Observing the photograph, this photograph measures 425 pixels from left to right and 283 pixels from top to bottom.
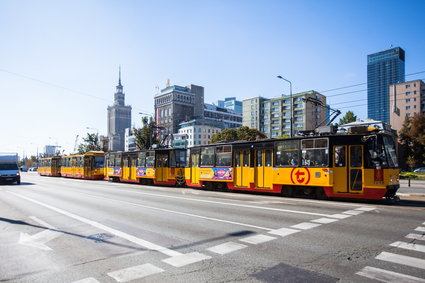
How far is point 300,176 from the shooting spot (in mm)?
14367

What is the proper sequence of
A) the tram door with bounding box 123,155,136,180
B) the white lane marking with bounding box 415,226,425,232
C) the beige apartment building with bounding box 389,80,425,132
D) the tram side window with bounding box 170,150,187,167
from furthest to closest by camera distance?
the beige apartment building with bounding box 389,80,425,132
the tram door with bounding box 123,155,136,180
the tram side window with bounding box 170,150,187,167
the white lane marking with bounding box 415,226,425,232

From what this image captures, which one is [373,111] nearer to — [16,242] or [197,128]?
[197,128]

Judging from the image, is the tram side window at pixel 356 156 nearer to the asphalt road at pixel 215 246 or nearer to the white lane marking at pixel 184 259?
the asphalt road at pixel 215 246

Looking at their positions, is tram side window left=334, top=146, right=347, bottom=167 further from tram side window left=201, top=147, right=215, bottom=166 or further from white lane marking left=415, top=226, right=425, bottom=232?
tram side window left=201, top=147, right=215, bottom=166

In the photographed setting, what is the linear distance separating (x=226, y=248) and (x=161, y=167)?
1916cm

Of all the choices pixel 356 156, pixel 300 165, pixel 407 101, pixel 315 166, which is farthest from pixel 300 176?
pixel 407 101

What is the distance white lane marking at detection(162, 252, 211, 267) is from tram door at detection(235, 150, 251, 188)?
11.9m

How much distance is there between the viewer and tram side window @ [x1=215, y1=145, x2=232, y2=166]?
18.4m

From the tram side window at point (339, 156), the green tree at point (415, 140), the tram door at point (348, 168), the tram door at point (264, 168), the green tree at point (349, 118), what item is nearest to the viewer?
the tram door at point (348, 168)

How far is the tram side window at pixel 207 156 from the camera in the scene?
19712 mm

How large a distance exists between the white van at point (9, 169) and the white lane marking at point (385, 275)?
2962 centimetres

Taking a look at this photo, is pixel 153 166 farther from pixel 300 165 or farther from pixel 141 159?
pixel 300 165

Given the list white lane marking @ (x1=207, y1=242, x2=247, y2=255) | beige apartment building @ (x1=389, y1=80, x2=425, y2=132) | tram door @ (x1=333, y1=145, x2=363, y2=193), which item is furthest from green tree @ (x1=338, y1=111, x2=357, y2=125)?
white lane marking @ (x1=207, y1=242, x2=247, y2=255)

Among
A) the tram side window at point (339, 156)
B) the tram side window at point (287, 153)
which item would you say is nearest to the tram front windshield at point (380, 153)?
the tram side window at point (339, 156)
